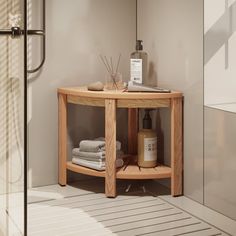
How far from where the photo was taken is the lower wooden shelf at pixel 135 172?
244cm

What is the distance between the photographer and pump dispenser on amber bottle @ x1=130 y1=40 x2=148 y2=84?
2.56 meters

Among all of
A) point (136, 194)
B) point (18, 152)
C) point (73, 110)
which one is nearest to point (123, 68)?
point (73, 110)

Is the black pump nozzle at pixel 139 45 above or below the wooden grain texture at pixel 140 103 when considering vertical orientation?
above

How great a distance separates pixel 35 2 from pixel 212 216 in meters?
1.35

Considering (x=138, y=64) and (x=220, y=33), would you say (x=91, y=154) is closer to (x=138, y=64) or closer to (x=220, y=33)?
(x=138, y=64)

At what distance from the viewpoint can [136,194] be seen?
252 centimetres

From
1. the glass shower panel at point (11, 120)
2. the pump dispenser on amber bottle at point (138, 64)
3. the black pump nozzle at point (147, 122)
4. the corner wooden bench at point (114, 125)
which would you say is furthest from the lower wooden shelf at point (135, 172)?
the glass shower panel at point (11, 120)

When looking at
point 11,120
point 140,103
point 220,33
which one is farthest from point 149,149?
point 11,120

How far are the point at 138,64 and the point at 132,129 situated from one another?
421mm

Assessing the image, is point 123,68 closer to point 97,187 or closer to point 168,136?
point 168,136

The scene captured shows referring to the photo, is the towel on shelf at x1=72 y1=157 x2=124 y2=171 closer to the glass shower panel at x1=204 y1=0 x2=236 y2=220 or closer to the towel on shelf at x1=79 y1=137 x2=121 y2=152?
the towel on shelf at x1=79 y1=137 x2=121 y2=152

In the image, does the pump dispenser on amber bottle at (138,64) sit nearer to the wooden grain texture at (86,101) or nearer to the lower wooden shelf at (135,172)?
the wooden grain texture at (86,101)

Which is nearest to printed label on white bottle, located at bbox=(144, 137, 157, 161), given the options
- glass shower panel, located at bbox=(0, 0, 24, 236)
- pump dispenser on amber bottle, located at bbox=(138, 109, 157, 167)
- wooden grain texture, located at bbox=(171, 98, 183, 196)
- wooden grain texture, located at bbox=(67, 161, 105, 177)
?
pump dispenser on amber bottle, located at bbox=(138, 109, 157, 167)

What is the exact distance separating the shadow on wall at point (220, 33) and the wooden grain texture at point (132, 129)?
2.15ft
